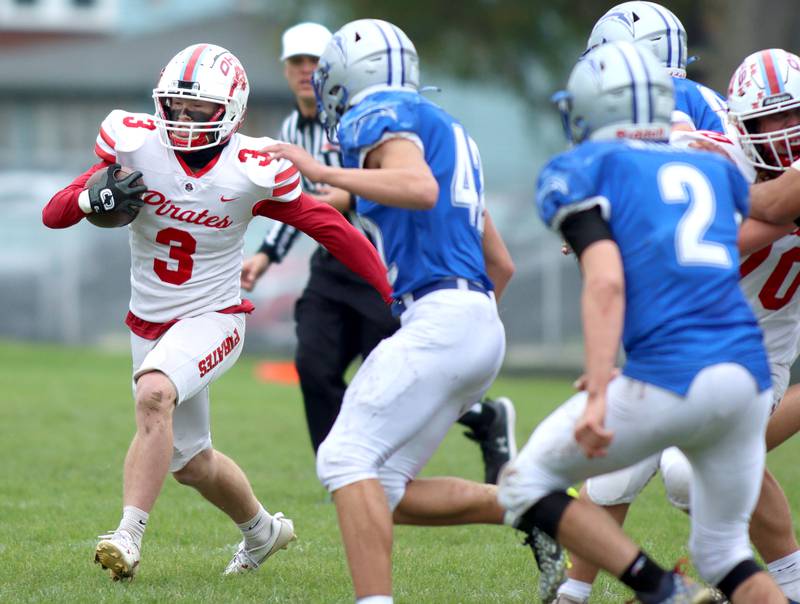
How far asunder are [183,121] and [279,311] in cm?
1153

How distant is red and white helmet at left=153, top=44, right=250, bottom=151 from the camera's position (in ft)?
16.5

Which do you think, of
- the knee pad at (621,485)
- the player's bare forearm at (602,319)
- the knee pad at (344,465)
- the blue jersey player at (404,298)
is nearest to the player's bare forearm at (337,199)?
the blue jersey player at (404,298)

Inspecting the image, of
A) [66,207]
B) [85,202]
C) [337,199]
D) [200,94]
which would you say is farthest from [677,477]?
[337,199]

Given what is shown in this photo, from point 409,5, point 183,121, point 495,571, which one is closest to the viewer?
point 183,121

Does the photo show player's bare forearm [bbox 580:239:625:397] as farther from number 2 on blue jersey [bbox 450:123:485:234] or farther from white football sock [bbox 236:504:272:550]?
white football sock [bbox 236:504:272:550]

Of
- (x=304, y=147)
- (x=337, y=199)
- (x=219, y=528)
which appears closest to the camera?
(x=219, y=528)

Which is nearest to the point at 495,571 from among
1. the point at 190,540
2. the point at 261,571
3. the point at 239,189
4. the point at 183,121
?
the point at 261,571

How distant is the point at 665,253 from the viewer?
370 cm

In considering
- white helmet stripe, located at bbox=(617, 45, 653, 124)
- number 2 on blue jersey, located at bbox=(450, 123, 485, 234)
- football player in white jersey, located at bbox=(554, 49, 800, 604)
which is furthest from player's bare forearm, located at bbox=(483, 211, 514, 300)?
white helmet stripe, located at bbox=(617, 45, 653, 124)

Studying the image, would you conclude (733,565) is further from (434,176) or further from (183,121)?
(183,121)

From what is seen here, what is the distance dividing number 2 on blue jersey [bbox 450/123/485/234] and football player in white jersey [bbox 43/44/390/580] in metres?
0.76

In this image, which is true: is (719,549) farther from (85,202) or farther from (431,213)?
(85,202)

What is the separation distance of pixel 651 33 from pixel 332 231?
1.67 m

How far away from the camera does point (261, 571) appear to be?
5.43 metres
